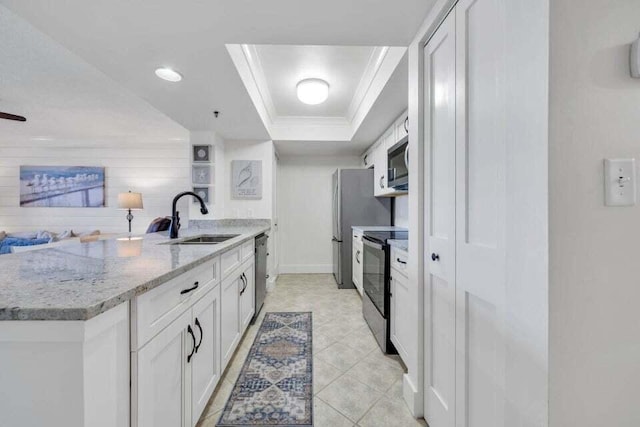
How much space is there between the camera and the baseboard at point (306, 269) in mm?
4500

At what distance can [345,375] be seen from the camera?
1.71 meters

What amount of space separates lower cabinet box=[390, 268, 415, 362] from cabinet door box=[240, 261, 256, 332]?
3.85 feet

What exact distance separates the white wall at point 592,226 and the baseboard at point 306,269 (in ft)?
12.9

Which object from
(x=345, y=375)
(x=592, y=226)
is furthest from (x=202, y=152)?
(x=592, y=226)

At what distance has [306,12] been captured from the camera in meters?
1.29

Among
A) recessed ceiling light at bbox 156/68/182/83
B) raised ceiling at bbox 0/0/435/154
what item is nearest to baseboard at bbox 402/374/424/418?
raised ceiling at bbox 0/0/435/154

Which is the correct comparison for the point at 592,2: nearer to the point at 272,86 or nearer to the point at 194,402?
the point at 194,402

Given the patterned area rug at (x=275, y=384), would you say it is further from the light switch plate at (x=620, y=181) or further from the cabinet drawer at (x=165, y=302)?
the light switch plate at (x=620, y=181)

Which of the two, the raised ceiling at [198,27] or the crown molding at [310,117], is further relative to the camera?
the crown molding at [310,117]

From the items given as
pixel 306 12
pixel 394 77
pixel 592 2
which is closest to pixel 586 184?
pixel 592 2

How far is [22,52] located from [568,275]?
3536 millimetres

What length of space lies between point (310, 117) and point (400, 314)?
9.04 ft

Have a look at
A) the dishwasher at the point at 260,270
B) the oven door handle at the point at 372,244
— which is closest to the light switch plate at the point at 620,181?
the oven door handle at the point at 372,244

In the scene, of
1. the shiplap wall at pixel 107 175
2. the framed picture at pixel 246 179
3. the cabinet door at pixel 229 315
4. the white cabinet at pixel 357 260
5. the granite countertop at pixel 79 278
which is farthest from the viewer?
the shiplap wall at pixel 107 175
